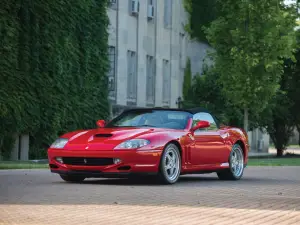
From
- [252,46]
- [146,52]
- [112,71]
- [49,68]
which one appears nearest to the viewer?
[49,68]

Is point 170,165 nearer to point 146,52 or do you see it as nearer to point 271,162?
point 271,162

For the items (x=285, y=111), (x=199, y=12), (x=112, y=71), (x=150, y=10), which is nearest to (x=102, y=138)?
(x=112, y=71)

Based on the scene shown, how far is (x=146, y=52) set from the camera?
40219 millimetres

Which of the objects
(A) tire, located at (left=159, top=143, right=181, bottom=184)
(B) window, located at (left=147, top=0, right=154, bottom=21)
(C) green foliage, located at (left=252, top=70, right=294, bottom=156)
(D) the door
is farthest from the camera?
(C) green foliage, located at (left=252, top=70, right=294, bottom=156)

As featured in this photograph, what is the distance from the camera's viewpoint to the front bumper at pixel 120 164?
580 inches

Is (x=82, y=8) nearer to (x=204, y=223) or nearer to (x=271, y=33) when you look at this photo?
(x=271, y=33)

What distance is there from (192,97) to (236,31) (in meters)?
9.05

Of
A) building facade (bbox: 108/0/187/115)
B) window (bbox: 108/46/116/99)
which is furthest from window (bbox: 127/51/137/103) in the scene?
window (bbox: 108/46/116/99)

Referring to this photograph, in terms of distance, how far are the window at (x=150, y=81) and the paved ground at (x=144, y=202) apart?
24434mm

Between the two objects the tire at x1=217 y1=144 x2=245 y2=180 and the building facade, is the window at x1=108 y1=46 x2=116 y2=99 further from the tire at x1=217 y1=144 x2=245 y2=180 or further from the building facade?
the tire at x1=217 y1=144 x2=245 y2=180

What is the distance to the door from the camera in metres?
16.2

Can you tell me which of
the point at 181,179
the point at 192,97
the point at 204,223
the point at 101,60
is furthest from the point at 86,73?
the point at 204,223

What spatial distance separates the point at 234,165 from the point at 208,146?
50.6 inches

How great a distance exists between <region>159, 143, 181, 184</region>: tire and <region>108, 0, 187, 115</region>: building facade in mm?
19948
